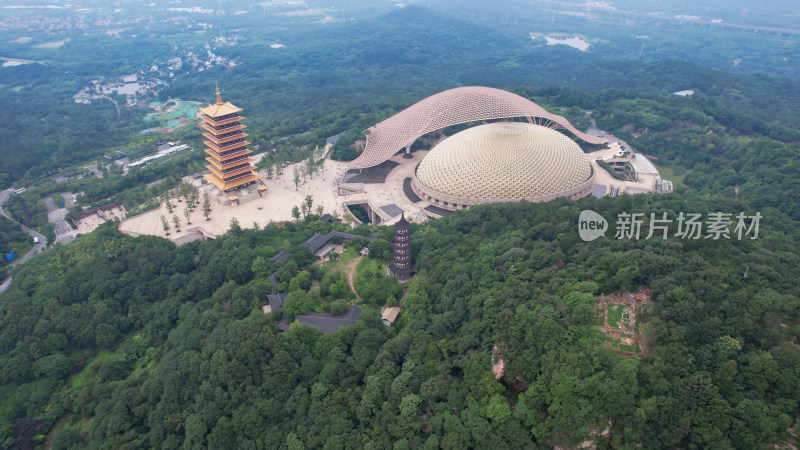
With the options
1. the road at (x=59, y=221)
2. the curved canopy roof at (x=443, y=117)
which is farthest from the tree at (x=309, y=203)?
Result: the road at (x=59, y=221)

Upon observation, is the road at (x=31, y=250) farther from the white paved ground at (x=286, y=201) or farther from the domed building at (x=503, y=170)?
the domed building at (x=503, y=170)

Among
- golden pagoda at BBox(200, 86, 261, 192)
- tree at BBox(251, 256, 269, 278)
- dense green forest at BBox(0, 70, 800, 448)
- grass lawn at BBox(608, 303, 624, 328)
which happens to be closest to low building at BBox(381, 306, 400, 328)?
dense green forest at BBox(0, 70, 800, 448)

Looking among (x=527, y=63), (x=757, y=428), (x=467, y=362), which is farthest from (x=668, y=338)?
(x=527, y=63)

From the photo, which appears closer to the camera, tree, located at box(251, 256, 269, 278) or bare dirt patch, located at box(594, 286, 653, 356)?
bare dirt patch, located at box(594, 286, 653, 356)

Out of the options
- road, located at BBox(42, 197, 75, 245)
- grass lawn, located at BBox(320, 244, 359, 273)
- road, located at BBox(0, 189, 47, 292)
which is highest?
grass lawn, located at BBox(320, 244, 359, 273)

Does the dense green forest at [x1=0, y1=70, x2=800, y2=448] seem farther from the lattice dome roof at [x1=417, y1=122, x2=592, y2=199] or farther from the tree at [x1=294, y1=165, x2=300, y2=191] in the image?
the tree at [x1=294, y1=165, x2=300, y2=191]

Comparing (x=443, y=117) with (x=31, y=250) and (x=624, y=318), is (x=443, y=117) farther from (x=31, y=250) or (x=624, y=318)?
(x=31, y=250)

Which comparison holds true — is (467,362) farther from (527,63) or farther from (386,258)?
(527,63)
